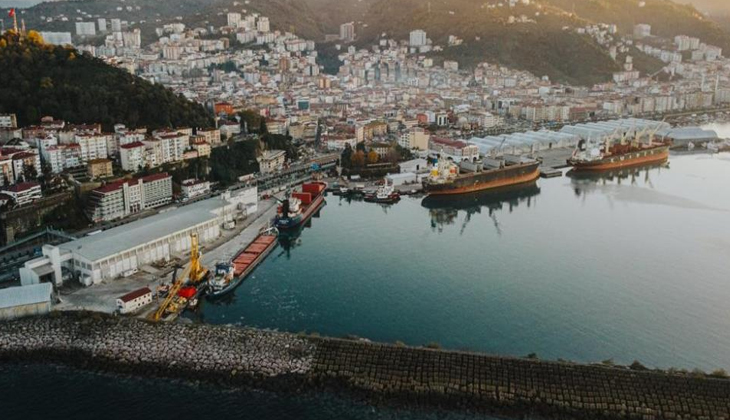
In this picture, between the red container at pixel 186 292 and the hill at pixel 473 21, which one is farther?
the hill at pixel 473 21

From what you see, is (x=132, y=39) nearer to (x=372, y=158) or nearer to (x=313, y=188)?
(x=372, y=158)

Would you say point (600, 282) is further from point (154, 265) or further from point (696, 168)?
point (696, 168)

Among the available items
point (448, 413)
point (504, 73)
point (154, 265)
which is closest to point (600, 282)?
point (448, 413)

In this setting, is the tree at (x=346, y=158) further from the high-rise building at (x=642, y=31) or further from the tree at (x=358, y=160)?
the high-rise building at (x=642, y=31)

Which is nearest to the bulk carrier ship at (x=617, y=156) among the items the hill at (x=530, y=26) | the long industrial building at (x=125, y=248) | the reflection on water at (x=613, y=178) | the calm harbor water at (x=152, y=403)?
the reflection on water at (x=613, y=178)

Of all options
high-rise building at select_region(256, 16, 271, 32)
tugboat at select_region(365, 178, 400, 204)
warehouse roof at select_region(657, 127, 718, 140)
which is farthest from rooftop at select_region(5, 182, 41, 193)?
high-rise building at select_region(256, 16, 271, 32)

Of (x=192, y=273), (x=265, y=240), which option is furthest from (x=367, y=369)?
(x=265, y=240)

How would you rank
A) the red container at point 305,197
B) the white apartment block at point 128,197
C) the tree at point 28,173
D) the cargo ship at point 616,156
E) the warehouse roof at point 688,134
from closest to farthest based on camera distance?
the white apartment block at point 128,197 → the tree at point 28,173 → the red container at point 305,197 → the cargo ship at point 616,156 → the warehouse roof at point 688,134
